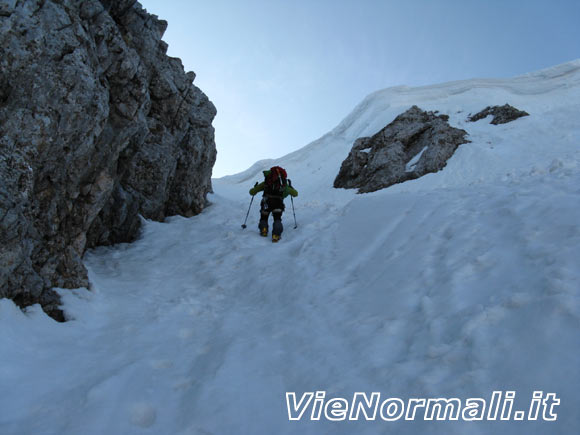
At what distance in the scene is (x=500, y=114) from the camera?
23109mm

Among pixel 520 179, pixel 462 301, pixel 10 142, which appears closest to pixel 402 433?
pixel 462 301

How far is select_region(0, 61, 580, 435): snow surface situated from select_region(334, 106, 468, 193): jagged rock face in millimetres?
11185

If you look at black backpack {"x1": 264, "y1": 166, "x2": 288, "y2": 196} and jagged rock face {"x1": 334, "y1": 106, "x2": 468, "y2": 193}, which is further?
jagged rock face {"x1": 334, "y1": 106, "x2": 468, "y2": 193}

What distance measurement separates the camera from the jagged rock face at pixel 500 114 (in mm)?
22194

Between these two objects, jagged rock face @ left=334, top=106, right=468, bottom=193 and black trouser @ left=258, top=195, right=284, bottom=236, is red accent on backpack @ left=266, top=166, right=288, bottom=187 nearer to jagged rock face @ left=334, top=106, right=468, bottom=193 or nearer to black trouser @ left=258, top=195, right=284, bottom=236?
black trouser @ left=258, top=195, right=284, bottom=236

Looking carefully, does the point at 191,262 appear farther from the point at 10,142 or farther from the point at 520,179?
the point at 520,179

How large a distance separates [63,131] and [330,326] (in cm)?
525

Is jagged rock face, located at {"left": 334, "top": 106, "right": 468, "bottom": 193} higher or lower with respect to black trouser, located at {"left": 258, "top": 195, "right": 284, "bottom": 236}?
higher

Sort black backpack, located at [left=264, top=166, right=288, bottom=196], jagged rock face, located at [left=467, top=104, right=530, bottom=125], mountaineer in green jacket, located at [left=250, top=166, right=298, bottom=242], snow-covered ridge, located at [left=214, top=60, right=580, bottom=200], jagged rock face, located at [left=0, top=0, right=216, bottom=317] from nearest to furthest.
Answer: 1. jagged rock face, located at [left=0, top=0, right=216, bottom=317]
2. mountaineer in green jacket, located at [left=250, top=166, right=298, bottom=242]
3. black backpack, located at [left=264, top=166, right=288, bottom=196]
4. snow-covered ridge, located at [left=214, top=60, right=580, bottom=200]
5. jagged rock face, located at [left=467, top=104, right=530, bottom=125]

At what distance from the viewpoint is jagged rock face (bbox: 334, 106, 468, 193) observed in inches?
733

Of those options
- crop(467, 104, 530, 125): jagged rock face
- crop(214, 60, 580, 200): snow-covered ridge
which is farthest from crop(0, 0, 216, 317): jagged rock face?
crop(467, 104, 530, 125): jagged rock face

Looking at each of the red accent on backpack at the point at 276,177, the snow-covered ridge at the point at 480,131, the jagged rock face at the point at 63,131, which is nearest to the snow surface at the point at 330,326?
the jagged rock face at the point at 63,131

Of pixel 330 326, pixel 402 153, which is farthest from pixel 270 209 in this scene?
pixel 402 153

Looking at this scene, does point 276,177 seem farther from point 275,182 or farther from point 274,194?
point 274,194
